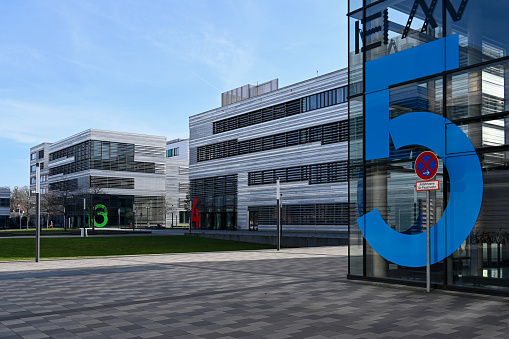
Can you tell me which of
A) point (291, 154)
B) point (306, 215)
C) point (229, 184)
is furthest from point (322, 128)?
point (229, 184)

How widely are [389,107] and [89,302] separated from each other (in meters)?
7.95

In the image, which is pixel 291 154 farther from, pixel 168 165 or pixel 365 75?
pixel 168 165

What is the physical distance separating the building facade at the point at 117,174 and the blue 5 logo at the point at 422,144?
74392 millimetres

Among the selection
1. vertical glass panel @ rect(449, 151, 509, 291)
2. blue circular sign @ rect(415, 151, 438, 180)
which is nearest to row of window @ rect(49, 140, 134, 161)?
blue circular sign @ rect(415, 151, 438, 180)

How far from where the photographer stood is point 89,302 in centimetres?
982

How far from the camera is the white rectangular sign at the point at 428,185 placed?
10.3 meters

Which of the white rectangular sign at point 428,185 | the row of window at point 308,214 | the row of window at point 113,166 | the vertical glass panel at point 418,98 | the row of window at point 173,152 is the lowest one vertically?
the row of window at point 308,214

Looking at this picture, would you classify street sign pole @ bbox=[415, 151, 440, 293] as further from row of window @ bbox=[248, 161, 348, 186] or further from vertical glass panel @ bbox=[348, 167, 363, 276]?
row of window @ bbox=[248, 161, 348, 186]

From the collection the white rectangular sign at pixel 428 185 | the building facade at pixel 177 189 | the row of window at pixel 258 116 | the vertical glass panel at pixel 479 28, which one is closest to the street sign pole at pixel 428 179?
the white rectangular sign at pixel 428 185

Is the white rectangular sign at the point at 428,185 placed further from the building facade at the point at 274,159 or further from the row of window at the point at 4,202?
the row of window at the point at 4,202

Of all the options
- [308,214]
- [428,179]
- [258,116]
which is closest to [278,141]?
[258,116]

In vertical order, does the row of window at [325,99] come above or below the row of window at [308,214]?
above

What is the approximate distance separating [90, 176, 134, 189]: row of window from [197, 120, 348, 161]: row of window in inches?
997

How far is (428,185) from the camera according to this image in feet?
34.3
